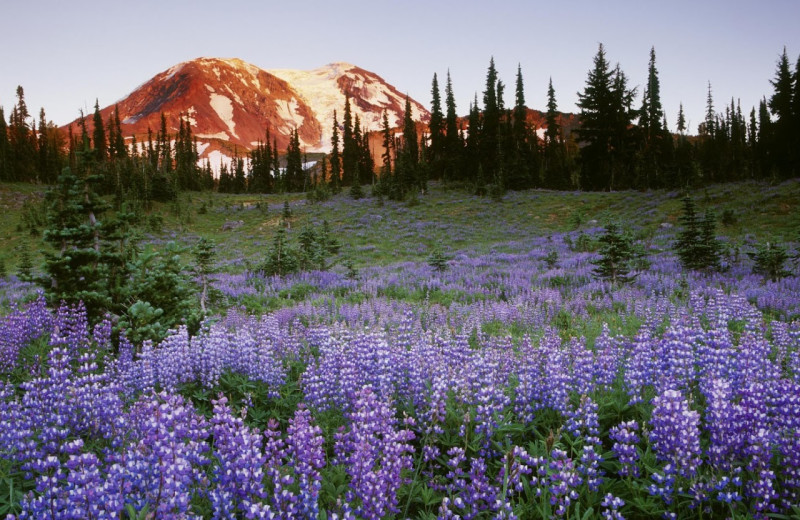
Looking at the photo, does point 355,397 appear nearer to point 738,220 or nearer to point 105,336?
point 105,336

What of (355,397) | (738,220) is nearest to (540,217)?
(738,220)

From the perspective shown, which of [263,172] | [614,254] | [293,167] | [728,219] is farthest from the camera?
[263,172]

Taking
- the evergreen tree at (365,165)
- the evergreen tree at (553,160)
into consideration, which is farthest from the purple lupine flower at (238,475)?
the evergreen tree at (365,165)

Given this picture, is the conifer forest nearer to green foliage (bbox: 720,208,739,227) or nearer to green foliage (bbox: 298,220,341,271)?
green foliage (bbox: 298,220,341,271)

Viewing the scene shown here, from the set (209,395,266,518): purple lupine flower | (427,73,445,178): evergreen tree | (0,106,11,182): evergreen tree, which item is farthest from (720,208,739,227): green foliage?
(0,106,11,182): evergreen tree

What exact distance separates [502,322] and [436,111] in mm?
64799

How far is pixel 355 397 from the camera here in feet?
14.3

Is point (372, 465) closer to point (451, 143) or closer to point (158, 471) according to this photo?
point (158, 471)

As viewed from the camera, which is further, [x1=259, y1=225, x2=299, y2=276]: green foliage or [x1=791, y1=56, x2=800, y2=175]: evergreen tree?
[x1=791, y1=56, x2=800, y2=175]: evergreen tree

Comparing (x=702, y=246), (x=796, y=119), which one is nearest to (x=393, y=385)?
(x=702, y=246)

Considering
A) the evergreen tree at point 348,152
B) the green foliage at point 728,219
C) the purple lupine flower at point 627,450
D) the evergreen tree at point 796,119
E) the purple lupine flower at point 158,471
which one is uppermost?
the evergreen tree at point 348,152

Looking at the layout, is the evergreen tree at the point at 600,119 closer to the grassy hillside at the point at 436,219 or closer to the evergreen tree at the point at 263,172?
the grassy hillside at the point at 436,219

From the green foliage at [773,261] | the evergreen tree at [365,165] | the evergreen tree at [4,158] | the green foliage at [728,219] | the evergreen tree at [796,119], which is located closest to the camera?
the green foliage at [773,261]

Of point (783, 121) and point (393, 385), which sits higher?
point (783, 121)
